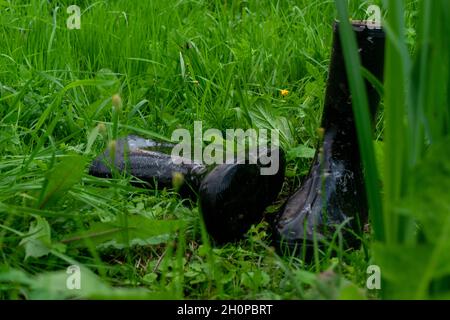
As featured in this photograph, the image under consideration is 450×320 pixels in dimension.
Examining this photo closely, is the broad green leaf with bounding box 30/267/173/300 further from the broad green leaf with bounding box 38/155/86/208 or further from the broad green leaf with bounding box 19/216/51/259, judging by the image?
the broad green leaf with bounding box 38/155/86/208

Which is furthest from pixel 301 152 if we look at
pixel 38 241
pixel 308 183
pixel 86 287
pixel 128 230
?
pixel 86 287

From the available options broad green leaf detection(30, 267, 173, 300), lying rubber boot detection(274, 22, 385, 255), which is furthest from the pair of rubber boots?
broad green leaf detection(30, 267, 173, 300)

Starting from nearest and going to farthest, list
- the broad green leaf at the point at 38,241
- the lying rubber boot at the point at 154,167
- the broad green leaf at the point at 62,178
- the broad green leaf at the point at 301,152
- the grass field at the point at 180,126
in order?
the grass field at the point at 180,126 → the broad green leaf at the point at 38,241 → the broad green leaf at the point at 62,178 → the lying rubber boot at the point at 154,167 → the broad green leaf at the point at 301,152

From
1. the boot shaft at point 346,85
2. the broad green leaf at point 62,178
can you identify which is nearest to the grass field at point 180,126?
the broad green leaf at point 62,178

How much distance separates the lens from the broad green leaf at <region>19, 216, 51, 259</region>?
151 cm

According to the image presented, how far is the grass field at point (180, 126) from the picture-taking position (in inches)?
41.8

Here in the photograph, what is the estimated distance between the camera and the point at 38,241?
153 centimetres

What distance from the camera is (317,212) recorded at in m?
1.79

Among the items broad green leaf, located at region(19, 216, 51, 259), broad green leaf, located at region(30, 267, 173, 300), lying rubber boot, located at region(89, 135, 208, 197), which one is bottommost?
broad green leaf, located at region(19, 216, 51, 259)

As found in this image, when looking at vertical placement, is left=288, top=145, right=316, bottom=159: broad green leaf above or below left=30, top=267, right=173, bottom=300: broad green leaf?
above

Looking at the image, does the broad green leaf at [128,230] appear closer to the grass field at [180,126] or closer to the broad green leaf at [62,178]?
the grass field at [180,126]

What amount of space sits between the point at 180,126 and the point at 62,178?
702mm

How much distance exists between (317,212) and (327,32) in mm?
1247
